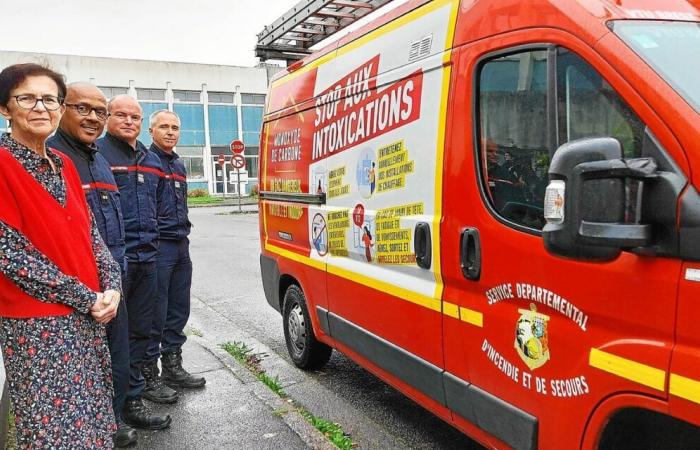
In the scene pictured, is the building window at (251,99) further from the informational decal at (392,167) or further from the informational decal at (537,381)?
the informational decal at (537,381)

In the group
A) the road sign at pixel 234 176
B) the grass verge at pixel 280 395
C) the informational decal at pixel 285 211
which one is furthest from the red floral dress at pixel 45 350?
the road sign at pixel 234 176

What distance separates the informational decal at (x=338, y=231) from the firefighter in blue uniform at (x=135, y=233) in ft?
3.72

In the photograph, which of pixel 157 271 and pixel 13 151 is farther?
pixel 157 271

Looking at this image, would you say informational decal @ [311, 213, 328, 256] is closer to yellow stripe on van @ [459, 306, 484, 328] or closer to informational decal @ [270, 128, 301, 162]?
informational decal @ [270, 128, 301, 162]

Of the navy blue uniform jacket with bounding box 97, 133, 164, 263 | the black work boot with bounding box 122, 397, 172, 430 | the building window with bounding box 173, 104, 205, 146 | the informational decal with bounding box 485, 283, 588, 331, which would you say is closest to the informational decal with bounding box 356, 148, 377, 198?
the informational decal with bounding box 485, 283, 588, 331

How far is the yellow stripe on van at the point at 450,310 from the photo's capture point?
107 inches

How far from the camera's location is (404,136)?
3.09 m

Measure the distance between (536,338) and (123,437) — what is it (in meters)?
2.44

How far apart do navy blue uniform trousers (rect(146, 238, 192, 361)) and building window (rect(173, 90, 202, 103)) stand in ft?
125

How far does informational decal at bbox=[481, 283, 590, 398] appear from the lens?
6.89ft

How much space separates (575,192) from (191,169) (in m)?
41.2

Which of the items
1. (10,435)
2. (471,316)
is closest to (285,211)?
(10,435)

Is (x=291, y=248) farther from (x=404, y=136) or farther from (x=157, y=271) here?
(x=404, y=136)

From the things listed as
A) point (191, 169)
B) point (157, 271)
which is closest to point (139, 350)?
point (157, 271)
